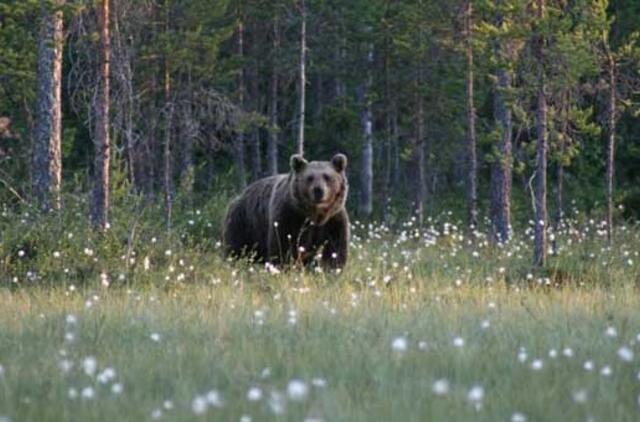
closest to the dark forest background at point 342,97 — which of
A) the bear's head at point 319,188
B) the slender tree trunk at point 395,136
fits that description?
the slender tree trunk at point 395,136

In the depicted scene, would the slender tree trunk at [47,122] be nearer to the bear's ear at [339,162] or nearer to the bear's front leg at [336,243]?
the bear's ear at [339,162]

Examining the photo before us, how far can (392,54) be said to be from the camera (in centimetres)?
3027

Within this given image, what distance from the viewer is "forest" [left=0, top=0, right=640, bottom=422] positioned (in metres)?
6.32

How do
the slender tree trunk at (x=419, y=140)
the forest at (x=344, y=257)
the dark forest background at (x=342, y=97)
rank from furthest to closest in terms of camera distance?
1. the slender tree trunk at (x=419, y=140)
2. the dark forest background at (x=342, y=97)
3. the forest at (x=344, y=257)

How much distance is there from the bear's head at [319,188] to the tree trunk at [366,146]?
1629 centimetres

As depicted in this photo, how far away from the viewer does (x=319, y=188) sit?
590 inches

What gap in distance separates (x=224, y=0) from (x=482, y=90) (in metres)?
8.44

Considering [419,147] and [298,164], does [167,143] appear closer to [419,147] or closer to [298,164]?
[419,147]

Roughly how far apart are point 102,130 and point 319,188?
303cm

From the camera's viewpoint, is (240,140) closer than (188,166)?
No

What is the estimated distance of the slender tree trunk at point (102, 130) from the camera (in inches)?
604

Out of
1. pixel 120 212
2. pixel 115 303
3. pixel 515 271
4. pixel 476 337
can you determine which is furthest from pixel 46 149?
pixel 476 337

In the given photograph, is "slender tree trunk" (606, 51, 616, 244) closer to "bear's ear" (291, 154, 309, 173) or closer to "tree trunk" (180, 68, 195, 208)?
"bear's ear" (291, 154, 309, 173)

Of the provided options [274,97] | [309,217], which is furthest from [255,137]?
[309,217]
